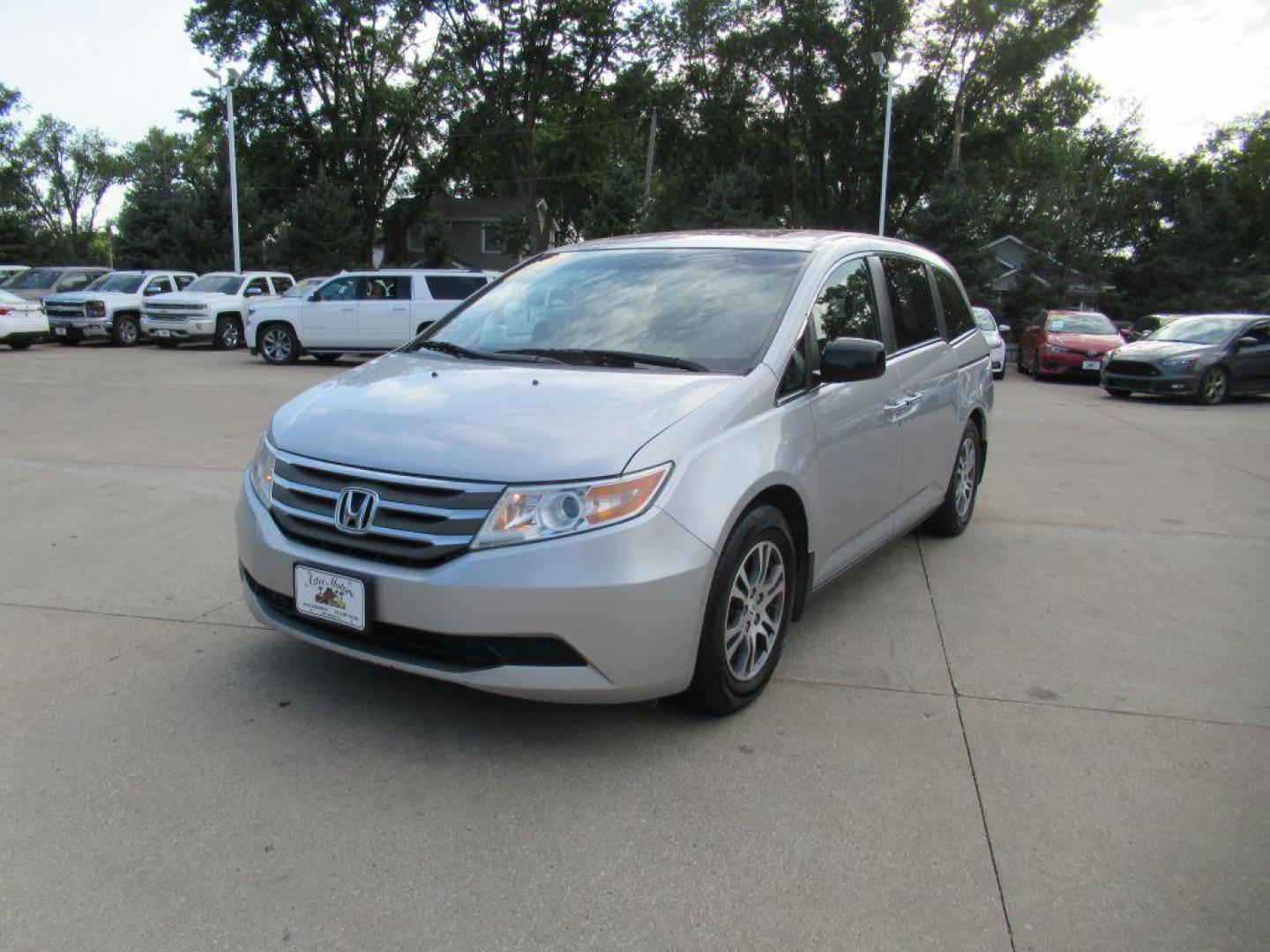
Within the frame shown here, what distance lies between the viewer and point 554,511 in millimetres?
2895

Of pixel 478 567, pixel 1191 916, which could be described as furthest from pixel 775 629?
pixel 1191 916

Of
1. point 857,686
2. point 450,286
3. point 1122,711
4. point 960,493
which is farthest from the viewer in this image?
point 450,286

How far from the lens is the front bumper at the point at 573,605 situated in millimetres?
2838

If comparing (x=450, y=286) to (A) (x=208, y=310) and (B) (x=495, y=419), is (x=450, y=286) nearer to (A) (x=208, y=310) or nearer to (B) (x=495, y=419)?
A: (A) (x=208, y=310)

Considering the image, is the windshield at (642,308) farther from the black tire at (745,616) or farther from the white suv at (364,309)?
the white suv at (364,309)

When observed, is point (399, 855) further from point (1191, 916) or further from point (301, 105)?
point (301, 105)

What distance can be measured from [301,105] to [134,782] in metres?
43.7

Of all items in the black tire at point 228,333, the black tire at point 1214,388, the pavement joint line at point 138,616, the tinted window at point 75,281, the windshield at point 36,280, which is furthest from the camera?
the windshield at point 36,280

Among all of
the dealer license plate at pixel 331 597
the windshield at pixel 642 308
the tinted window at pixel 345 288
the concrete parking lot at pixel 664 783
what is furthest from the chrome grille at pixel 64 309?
the dealer license plate at pixel 331 597

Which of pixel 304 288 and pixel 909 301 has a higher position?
pixel 304 288

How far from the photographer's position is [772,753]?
3.21 meters

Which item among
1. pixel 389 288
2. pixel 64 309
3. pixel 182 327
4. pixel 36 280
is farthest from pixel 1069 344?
pixel 36 280

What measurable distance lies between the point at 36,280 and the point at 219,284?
5.91 metres

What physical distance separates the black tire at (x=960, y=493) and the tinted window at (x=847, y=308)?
1515 millimetres
